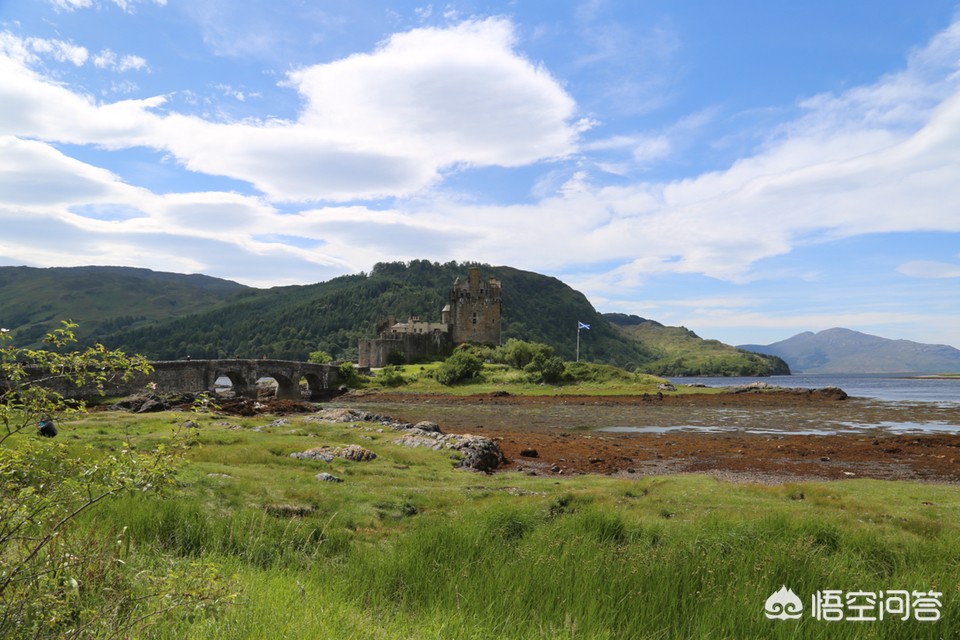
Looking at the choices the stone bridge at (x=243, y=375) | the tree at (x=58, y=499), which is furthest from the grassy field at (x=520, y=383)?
the tree at (x=58, y=499)

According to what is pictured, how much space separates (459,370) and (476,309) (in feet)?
121

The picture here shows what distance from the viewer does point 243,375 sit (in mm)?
65750

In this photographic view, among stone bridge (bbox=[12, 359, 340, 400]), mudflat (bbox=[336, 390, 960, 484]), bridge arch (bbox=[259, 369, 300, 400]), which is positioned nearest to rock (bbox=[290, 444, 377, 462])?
mudflat (bbox=[336, 390, 960, 484])

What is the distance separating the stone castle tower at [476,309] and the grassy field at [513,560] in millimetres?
104713

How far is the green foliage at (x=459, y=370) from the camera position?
3339 inches

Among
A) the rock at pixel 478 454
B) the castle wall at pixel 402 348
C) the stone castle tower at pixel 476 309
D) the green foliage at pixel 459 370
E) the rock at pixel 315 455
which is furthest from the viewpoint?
the stone castle tower at pixel 476 309

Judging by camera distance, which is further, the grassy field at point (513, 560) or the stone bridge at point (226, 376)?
the stone bridge at point (226, 376)

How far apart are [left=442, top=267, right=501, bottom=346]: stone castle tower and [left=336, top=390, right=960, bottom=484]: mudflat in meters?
44.9

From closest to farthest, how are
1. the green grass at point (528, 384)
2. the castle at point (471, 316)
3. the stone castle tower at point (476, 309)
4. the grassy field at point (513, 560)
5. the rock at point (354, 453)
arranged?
1. the grassy field at point (513, 560)
2. the rock at point (354, 453)
3. the green grass at point (528, 384)
4. the castle at point (471, 316)
5. the stone castle tower at point (476, 309)

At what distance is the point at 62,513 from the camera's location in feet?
15.9

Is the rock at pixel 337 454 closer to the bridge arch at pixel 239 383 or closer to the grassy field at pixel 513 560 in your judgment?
the grassy field at pixel 513 560

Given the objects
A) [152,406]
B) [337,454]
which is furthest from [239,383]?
[337,454]

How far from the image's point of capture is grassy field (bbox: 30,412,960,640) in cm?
591

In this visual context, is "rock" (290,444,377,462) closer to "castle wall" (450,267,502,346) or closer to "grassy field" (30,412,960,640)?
"grassy field" (30,412,960,640)
